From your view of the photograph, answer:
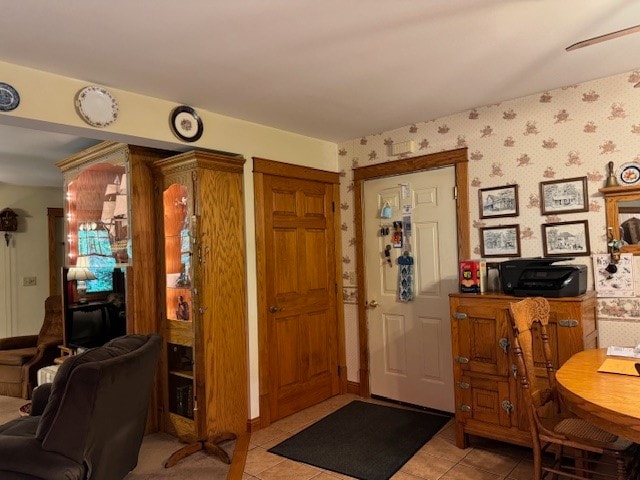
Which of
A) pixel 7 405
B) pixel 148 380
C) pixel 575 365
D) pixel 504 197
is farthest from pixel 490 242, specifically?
pixel 7 405

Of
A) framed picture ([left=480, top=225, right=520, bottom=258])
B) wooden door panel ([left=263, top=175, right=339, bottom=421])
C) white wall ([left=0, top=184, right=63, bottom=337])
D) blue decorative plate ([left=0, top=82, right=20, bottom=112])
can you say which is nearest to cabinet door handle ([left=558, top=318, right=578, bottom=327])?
framed picture ([left=480, top=225, right=520, bottom=258])

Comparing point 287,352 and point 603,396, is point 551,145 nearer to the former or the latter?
point 603,396

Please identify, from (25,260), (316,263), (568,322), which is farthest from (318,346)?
(25,260)

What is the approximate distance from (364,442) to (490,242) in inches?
68.1

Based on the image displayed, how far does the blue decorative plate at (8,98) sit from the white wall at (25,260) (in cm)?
412

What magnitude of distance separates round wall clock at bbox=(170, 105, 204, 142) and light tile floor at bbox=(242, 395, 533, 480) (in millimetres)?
2224

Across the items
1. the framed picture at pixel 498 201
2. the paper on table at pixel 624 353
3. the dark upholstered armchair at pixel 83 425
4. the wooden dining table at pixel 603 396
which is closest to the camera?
the wooden dining table at pixel 603 396

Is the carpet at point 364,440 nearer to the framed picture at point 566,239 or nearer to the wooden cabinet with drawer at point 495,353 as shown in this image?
the wooden cabinet with drawer at point 495,353

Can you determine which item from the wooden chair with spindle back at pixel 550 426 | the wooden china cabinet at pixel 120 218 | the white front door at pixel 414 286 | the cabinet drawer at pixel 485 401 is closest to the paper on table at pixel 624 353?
the wooden chair with spindle back at pixel 550 426

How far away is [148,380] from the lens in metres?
2.62

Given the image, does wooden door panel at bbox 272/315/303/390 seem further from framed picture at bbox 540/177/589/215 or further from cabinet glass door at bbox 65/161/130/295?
framed picture at bbox 540/177/589/215

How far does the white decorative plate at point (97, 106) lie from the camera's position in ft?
8.40

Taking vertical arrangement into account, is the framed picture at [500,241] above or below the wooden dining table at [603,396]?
above

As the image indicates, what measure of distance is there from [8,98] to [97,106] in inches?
17.4
